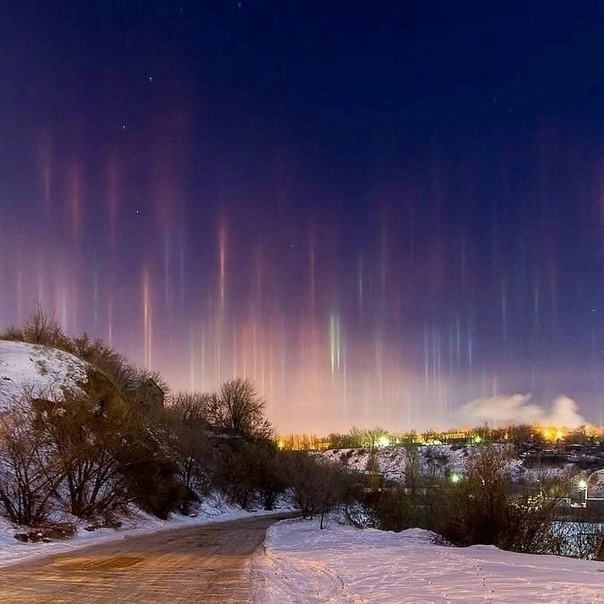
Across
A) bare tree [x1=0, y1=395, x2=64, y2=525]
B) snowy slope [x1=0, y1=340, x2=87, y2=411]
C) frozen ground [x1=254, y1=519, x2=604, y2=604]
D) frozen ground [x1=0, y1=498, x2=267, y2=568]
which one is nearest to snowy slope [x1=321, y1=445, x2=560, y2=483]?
frozen ground [x1=0, y1=498, x2=267, y2=568]

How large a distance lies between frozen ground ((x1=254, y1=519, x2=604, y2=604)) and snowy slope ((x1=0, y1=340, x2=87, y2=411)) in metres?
23.2

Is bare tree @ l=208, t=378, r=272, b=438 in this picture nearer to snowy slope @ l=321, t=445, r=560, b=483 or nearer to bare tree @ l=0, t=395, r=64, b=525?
snowy slope @ l=321, t=445, r=560, b=483

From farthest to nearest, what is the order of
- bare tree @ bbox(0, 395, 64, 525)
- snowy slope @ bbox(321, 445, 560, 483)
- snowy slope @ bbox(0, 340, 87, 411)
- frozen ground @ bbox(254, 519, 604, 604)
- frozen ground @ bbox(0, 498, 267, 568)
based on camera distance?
snowy slope @ bbox(321, 445, 560, 483), snowy slope @ bbox(0, 340, 87, 411), bare tree @ bbox(0, 395, 64, 525), frozen ground @ bbox(0, 498, 267, 568), frozen ground @ bbox(254, 519, 604, 604)

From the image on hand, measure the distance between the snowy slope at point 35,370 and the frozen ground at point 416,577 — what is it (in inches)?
914

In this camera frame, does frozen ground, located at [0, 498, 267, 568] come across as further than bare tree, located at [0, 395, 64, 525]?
No

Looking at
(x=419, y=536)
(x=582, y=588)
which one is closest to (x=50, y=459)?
(x=419, y=536)

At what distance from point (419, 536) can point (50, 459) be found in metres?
16.3

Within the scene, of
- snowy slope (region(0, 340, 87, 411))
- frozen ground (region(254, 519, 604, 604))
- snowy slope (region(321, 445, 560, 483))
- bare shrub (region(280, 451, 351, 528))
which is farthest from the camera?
snowy slope (region(321, 445, 560, 483))

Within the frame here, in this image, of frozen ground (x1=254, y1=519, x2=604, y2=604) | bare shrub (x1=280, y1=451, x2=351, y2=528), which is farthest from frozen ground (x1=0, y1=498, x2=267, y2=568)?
bare shrub (x1=280, y1=451, x2=351, y2=528)

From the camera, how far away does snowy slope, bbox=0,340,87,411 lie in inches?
1532

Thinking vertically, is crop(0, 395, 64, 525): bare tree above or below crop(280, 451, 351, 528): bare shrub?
above

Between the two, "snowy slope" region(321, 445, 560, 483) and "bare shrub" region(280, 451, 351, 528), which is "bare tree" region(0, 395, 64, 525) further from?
"snowy slope" region(321, 445, 560, 483)

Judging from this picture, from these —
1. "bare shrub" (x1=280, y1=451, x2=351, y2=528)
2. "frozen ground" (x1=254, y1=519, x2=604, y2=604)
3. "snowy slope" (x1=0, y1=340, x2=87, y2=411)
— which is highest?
"snowy slope" (x1=0, y1=340, x2=87, y2=411)

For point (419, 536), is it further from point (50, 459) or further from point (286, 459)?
point (286, 459)
